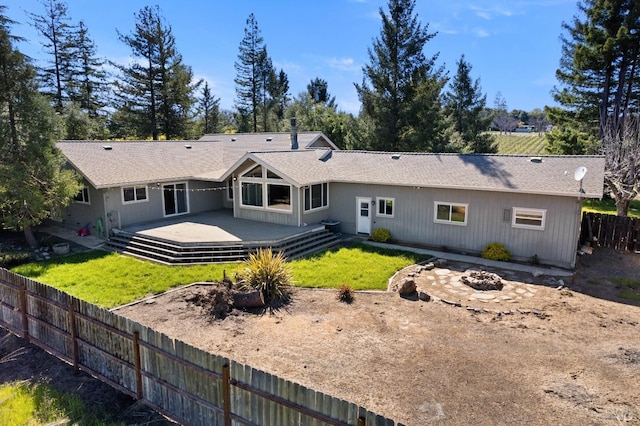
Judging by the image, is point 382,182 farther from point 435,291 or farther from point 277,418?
point 277,418

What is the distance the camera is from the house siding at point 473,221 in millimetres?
14055

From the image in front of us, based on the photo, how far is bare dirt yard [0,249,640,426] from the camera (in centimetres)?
663

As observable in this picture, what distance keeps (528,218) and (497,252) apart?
1656 mm

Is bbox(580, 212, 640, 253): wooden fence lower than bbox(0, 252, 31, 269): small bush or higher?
higher

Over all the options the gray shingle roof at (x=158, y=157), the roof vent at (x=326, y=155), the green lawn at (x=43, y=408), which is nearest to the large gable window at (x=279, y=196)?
the gray shingle roof at (x=158, y=157)

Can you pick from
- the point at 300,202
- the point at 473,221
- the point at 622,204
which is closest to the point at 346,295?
the point at 300,202

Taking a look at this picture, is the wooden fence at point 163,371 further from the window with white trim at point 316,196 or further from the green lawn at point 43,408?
the window with white trim at point 316,196

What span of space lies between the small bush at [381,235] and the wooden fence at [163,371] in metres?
12.5

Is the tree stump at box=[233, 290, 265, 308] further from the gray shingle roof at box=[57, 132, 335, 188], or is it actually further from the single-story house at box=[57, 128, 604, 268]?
the gray shingle roof at box=[57, 132, 335, 188]

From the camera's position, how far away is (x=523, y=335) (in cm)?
916

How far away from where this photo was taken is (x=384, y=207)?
17.6 metres

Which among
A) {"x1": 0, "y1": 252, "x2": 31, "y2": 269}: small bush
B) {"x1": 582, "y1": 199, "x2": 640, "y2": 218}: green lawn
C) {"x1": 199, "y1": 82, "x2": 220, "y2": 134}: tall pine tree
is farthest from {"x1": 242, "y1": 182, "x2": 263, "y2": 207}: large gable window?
{"x1": 199, "y1": 82, "x2": 220, "y2": 134}: tall pine tree

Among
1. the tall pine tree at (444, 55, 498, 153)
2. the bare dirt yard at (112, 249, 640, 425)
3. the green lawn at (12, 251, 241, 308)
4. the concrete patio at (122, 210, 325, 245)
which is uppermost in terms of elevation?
the tall pine tree at (444, 55, 498, 153)

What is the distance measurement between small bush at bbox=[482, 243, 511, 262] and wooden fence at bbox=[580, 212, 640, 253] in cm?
445
